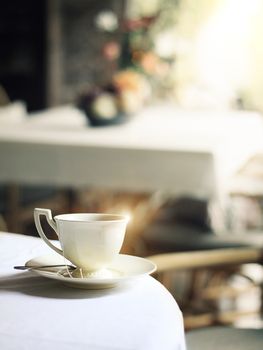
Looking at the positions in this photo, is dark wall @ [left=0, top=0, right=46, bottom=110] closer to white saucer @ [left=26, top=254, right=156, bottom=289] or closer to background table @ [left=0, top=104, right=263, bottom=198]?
background table @ [left=0, top=104, right=263, bottom=198]

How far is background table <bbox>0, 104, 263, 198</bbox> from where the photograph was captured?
2.15 m

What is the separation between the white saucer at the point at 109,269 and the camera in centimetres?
75

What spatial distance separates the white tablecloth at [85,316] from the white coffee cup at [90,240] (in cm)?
4

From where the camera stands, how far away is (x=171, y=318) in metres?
0.70

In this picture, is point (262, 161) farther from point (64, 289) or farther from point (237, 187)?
point (64, 289)

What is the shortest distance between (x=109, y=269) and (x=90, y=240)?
7 cm

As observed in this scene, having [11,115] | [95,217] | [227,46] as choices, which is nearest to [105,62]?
[227,46]

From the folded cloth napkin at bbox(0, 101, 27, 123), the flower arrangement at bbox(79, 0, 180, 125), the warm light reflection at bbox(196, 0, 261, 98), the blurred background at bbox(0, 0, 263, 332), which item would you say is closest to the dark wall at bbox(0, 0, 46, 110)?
the blurred background at bbox(0, 0, 263, 332)

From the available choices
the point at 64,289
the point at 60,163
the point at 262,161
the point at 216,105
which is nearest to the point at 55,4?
the point at 216,105

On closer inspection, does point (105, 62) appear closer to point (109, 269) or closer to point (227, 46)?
point (227, 46)

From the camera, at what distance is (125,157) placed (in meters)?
2.24

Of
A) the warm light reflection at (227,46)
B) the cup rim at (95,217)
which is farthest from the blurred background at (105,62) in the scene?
the cup rim at (95,217)

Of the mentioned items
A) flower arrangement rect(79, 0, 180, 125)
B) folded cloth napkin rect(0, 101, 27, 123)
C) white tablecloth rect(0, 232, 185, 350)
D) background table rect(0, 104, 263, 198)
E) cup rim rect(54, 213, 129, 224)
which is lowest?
background table rect(0, 104, 263, 198)

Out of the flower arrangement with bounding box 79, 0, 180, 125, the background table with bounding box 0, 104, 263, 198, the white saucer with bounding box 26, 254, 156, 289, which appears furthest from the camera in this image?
the flower arrangement with bounding box 79, 0, 180, 125
